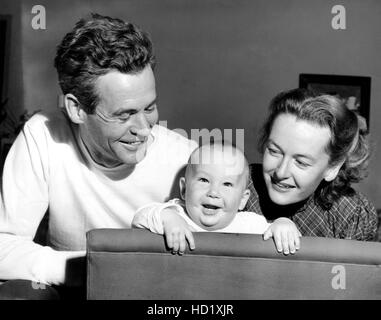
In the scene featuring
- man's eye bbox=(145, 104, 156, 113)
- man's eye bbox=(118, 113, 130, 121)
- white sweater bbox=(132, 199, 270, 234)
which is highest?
man's eye bbox=(145, 104, 156, 113)

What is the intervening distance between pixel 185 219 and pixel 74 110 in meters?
0.46

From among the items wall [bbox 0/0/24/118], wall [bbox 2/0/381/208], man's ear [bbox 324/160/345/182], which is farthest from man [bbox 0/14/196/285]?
wall [bbox 0/0/24/118]

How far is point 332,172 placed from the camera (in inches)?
73.7

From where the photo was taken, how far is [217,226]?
5.62 feet

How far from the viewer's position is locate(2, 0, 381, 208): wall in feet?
13.1

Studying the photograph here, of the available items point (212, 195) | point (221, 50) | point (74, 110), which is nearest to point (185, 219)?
point (212, 195)

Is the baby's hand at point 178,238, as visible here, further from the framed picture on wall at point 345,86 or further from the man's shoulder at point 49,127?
the framed picture on wall at point 345,86

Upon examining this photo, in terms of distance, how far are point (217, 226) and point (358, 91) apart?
2759 millimetres

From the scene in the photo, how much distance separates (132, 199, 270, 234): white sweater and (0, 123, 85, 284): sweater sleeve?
209 millimetres

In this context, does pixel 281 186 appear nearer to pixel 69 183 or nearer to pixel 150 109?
pixel 150 109

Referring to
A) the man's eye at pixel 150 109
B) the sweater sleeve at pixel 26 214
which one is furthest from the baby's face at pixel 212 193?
the sweater sleeve at pixel 26 214

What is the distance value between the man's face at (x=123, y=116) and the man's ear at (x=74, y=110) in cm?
2

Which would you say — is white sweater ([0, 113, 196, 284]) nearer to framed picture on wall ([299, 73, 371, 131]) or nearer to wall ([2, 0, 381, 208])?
wall ([2, 0, 381, 208])
